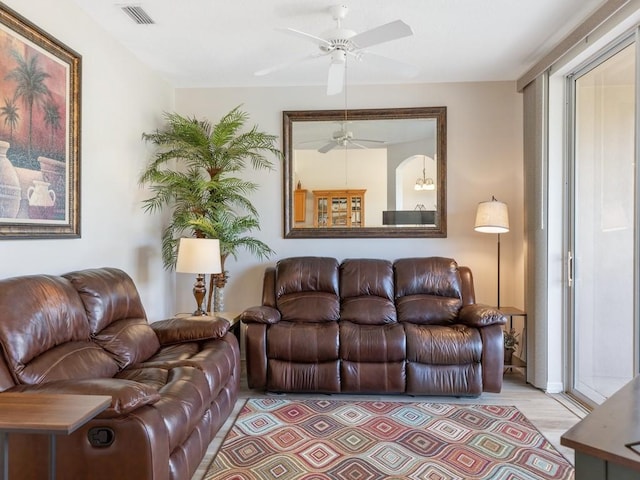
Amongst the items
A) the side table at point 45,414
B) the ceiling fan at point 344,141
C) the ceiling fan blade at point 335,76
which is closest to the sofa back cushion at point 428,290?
the ceiling fan at point 344,141

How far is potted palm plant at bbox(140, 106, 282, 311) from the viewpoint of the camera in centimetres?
365

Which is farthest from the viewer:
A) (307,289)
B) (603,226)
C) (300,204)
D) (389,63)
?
(300,204)

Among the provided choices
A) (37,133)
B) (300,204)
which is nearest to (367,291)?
(300,204)

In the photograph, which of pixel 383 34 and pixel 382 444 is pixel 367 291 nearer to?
pixel 382 444

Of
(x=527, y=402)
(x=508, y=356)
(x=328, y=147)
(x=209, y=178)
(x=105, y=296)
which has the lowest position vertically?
(x=527, y=402)

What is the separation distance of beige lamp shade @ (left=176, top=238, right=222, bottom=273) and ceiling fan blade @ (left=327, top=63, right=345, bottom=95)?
1515 millimetres

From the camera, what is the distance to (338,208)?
4137mm

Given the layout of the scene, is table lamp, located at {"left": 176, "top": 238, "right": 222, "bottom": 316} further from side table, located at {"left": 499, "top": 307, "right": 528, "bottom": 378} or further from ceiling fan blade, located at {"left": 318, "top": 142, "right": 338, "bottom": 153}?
side table, located at {"left": 499, "top": 307, "right": 528, "bottom": 378}

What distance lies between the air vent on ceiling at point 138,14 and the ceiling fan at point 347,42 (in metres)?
1.06

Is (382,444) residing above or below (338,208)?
below

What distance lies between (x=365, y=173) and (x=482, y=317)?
181 centimetres

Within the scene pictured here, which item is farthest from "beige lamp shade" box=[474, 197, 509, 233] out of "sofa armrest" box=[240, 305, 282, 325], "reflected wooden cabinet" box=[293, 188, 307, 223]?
"sofa armrest" box=[240, 305, 282, 325]

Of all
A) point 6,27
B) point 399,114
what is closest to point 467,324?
point 399,114

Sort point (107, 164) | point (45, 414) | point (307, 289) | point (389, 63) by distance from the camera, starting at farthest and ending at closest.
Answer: point (307, 289) → point (107, 164) → point (389, 63) → point (45, 414)
